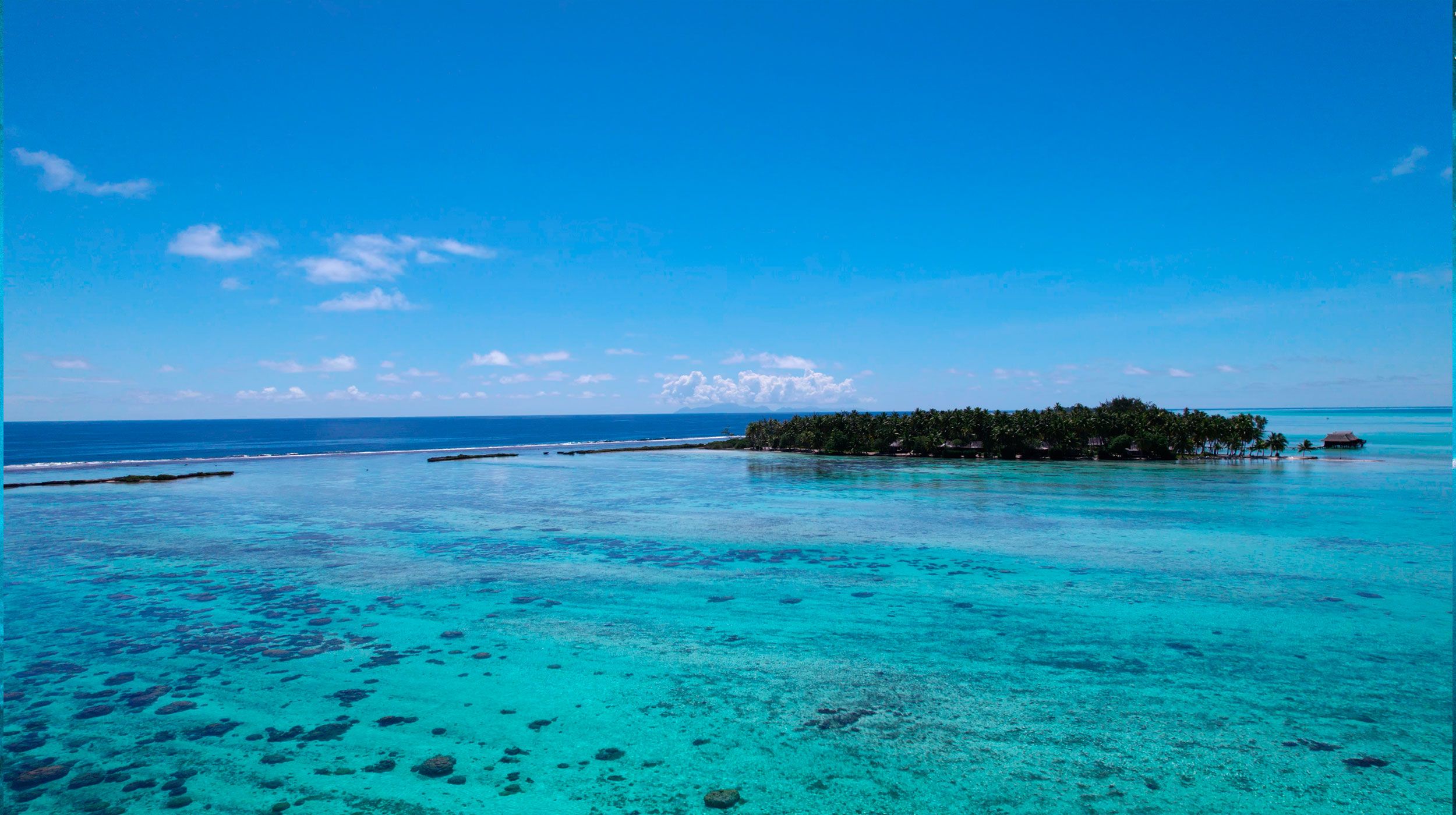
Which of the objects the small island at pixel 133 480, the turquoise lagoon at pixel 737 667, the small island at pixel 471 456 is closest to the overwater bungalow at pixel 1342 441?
the turquoise lagoon at pixel 737 667

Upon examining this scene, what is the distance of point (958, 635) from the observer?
57.7 ft

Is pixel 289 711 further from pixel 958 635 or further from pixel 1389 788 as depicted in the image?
pixel 1389 788

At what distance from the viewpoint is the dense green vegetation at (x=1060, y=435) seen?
237 ft

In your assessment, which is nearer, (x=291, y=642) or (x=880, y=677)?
(x=880, y=677)

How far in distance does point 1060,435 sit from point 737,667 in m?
66.8

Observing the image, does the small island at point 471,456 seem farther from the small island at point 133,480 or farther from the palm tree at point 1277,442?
the palm tree at point 1277,442

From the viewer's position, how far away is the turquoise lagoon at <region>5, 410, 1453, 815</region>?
1119 centimetres

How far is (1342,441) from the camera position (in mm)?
79438

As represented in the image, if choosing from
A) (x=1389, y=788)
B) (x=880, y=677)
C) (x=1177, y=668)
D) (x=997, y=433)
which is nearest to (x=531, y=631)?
(x=880, y=677)

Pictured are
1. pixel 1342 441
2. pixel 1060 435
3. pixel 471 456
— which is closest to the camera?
pixel 1060 435

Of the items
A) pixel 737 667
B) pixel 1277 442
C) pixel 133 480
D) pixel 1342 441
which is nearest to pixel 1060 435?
pixel 1277 442

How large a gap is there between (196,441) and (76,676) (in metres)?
143

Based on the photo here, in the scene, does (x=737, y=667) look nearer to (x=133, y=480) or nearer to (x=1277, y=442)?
(x=133, y=480)

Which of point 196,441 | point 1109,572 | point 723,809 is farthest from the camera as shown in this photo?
point 196,441
